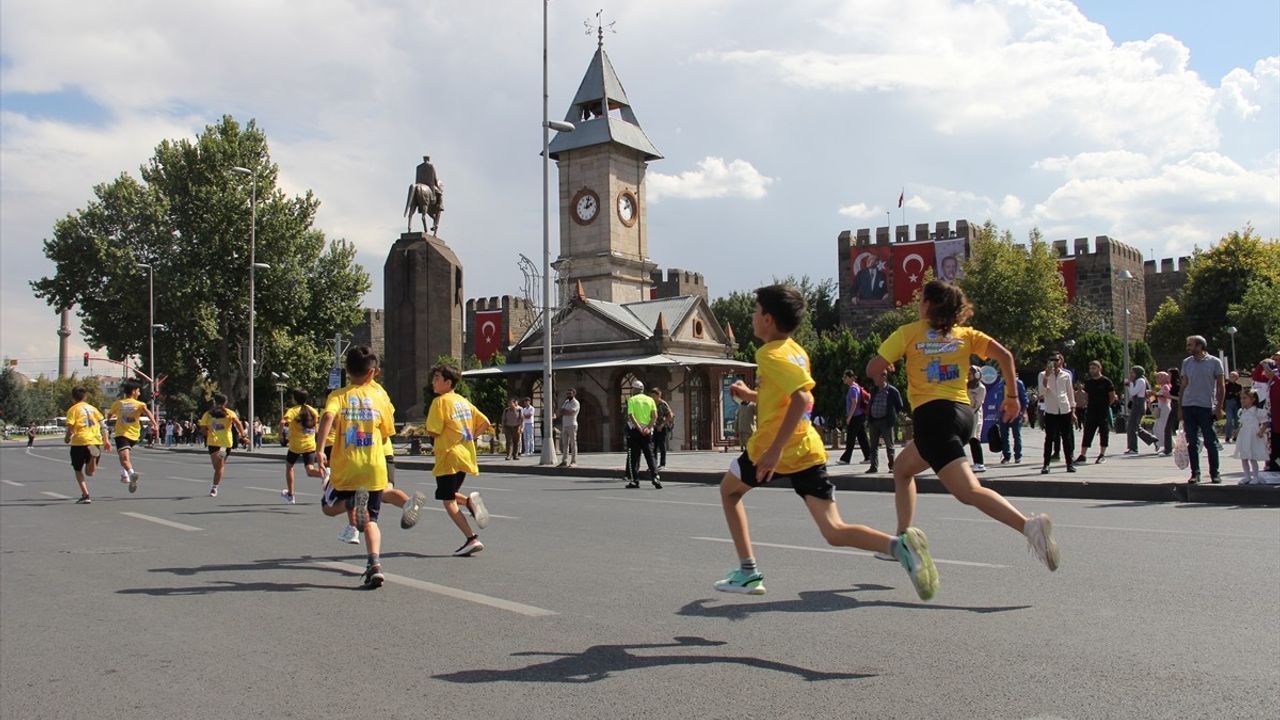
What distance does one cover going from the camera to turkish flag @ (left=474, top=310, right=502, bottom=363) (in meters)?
84.8

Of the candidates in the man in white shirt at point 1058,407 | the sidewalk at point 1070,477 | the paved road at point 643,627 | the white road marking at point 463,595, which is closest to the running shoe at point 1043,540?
the paved road at point 643,627

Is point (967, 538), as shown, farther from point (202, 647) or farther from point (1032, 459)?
point (1032, 459)

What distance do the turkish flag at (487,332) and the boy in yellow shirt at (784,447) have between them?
260 ft

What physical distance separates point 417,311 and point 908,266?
3795cm

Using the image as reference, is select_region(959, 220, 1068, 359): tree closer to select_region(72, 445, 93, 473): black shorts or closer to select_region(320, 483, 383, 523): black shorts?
select_region(72, 445, 93, 473): black shorts

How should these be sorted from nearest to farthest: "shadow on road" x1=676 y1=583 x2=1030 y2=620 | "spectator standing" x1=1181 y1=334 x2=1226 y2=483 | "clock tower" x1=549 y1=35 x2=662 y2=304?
"shadow on road" x1=676 y1=583 x2=1030 y2=620
"spectator standing" x1=1181 y1=334 x2=1226 y2=483
"clock tower" x1=549 y1=35 x2=662 y2=304

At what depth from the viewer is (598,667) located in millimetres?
5141

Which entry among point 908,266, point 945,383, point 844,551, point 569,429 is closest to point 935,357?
point 945,383

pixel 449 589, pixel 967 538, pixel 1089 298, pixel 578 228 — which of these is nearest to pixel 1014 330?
pixel 1089 298

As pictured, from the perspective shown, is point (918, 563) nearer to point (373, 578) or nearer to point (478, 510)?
point (373, 578)

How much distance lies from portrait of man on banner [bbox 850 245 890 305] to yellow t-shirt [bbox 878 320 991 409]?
6303 cm

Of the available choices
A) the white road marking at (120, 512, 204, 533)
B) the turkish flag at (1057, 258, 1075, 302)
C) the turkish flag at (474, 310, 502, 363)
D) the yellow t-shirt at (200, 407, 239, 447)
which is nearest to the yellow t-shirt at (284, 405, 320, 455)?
the white road marking at (120, 512, 204, 533)

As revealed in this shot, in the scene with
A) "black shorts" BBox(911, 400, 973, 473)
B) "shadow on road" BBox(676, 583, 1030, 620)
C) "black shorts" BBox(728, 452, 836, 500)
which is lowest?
"shadow on road" BBox(676, 583, 1030, 620)

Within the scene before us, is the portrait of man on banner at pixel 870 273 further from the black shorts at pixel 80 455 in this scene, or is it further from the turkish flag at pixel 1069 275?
the black shorts at pixel 80 455
